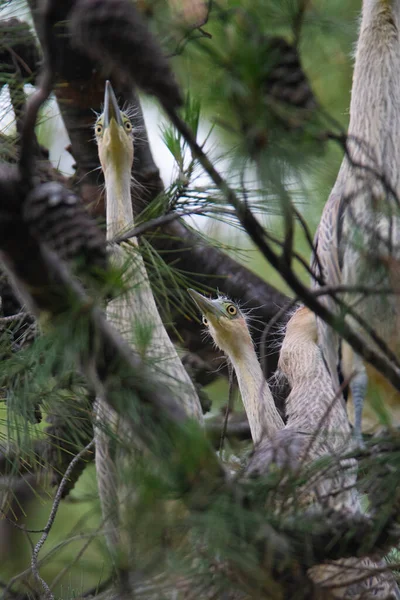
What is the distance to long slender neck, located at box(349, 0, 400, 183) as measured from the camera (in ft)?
6.65

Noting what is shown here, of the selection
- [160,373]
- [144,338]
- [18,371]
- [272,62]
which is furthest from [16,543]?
[272,62]

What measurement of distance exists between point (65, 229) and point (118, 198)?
4.79ft

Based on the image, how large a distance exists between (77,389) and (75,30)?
1.03 m

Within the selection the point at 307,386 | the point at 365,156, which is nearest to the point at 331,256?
the point at 365,156

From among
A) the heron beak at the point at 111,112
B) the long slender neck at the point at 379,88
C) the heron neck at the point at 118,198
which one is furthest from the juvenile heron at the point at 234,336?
the long slender neck at the point at 379,88

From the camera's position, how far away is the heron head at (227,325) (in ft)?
9.91

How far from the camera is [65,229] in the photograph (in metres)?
1.18

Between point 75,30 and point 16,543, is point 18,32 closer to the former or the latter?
point 75,30

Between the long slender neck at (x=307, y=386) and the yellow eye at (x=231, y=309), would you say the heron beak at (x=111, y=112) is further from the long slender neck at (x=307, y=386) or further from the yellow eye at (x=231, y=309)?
the long slender neck at (x=307, y=386)

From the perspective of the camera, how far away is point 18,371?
1.62 m

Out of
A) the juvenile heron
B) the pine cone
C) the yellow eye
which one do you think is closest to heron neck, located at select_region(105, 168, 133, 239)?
the juvenile heron

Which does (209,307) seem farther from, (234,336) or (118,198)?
(118,198)

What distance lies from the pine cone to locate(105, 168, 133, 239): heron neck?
1329mm

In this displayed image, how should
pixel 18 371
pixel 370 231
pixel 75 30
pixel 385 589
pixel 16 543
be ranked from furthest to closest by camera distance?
pixel 16 543, pixel 385 589, pixel 18 371, pixel 370 231, pixel 75 30
